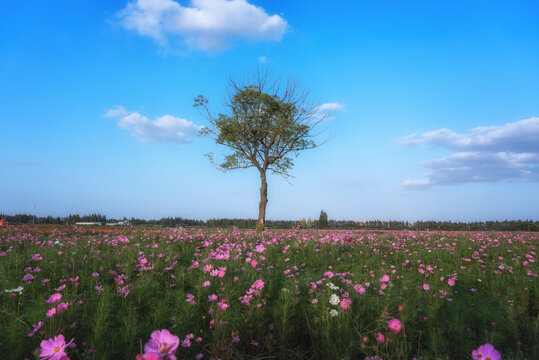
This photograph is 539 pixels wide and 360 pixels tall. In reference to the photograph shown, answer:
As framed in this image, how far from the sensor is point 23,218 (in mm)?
35562

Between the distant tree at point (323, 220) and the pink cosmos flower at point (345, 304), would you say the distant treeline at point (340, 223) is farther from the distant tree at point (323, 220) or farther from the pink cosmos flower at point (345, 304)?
the pink cosmos flower at point (345, 304)

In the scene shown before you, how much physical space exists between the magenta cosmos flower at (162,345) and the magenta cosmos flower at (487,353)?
1287 mm

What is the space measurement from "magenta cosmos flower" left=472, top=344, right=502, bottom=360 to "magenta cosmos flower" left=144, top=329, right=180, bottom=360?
1287 mm

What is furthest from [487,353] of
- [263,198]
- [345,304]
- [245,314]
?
[263,198]

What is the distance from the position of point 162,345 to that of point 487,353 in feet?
4.62

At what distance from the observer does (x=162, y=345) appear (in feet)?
3.31

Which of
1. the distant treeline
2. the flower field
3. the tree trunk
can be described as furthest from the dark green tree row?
the flower field

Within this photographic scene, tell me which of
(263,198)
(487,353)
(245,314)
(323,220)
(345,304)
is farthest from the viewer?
(323,220)

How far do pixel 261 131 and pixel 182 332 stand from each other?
16.4m

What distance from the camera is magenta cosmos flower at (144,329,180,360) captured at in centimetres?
95

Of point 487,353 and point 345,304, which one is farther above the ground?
point 487,353

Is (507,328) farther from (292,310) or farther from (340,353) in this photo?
(292,310)

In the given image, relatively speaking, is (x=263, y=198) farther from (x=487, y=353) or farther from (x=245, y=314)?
(x=487, y=353)

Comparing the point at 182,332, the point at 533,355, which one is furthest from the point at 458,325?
the point at 182,332
